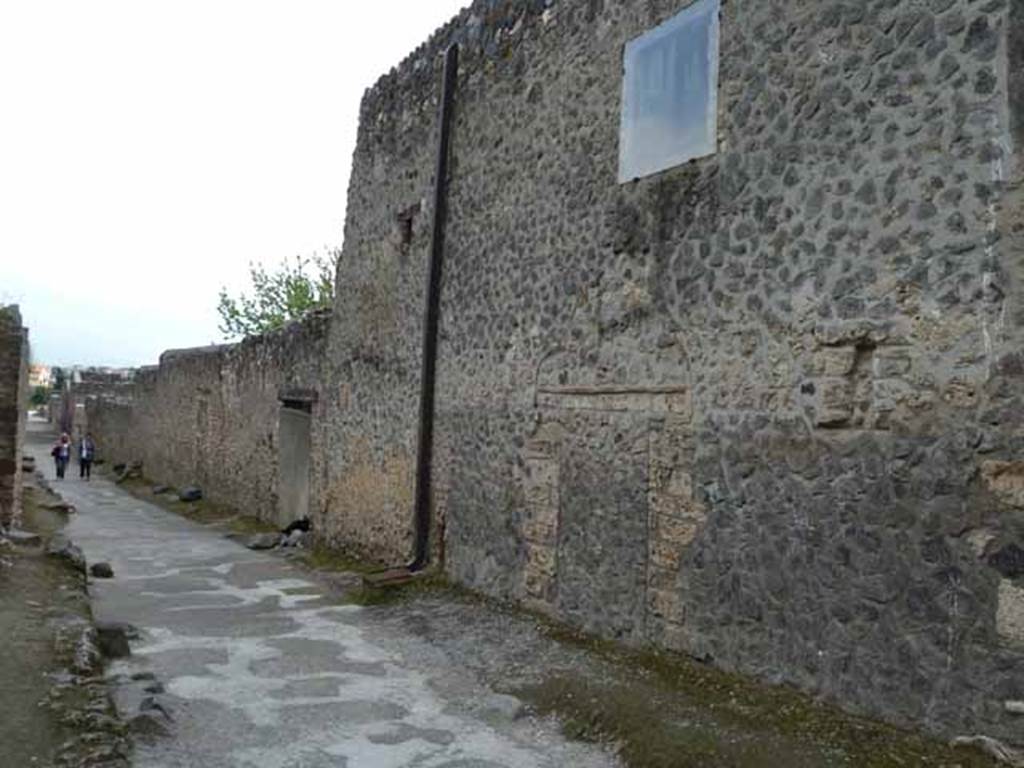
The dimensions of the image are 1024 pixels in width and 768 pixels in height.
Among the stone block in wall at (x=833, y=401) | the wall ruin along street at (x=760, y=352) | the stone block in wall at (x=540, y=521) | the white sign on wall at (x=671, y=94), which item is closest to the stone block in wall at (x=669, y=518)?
the wall ruin along street at (x=760, y=352)

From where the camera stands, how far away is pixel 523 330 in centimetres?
877

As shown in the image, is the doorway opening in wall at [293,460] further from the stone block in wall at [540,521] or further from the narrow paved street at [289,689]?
the stone block in wall at [540,521]

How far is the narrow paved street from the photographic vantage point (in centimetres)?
545

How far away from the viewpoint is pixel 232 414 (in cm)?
1788

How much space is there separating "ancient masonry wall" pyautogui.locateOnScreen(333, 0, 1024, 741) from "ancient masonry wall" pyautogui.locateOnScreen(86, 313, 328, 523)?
4850mm

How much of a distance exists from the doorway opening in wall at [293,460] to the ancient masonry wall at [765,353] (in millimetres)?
5508

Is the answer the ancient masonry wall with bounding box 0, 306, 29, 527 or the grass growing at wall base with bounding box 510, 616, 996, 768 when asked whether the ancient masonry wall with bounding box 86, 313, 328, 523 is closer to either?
the ancient masonry wall with bounding box 0, 306, 29, 527

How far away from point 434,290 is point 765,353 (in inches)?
196

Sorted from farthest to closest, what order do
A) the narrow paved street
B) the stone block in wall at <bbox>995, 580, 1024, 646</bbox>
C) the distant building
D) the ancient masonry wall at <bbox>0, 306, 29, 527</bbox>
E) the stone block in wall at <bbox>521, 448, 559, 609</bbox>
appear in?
the distant building
the ancient masonry wall at <bbox>0, 306, 29, 527</bbox>
the stone block in wall at <bbox>521, 448, 559, 609</bbox>
the narrow paved street
the stone block in wall at <bbox>995, 580, 1024, 646</bbox>

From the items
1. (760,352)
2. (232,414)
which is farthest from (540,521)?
(232,414)

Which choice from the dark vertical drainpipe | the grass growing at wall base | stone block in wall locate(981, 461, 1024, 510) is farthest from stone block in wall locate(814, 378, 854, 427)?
the dark vertical drainpipe

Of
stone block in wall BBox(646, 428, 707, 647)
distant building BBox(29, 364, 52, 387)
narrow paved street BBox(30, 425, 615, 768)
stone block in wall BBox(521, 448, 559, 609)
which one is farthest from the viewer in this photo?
distant building BBox(29, 364, 52, 387)

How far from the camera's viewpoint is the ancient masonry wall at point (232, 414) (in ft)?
47.2

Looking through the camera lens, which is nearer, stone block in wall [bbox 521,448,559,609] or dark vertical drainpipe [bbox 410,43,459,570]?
stone block in wall [bbox 521,448,559,609]
